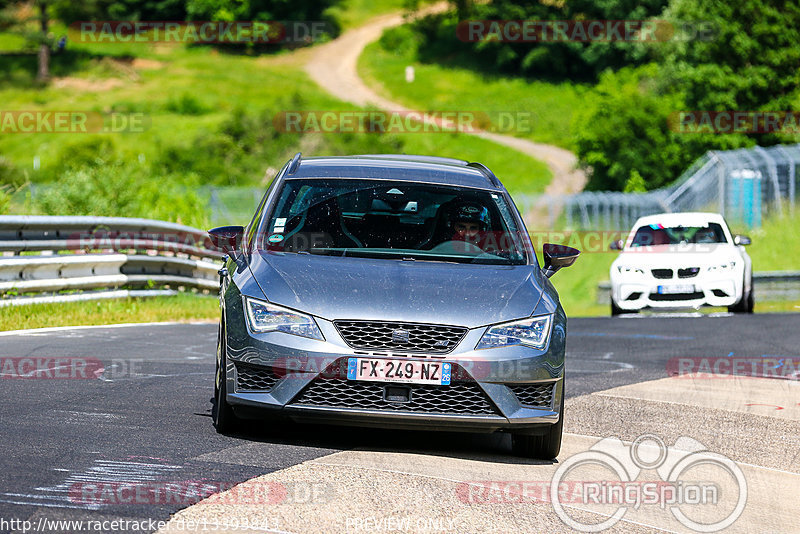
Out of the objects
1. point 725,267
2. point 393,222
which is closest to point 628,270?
point 725,267

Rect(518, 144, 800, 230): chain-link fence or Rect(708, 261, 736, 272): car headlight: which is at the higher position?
Rect(708, 261, 736, 272): car headlight

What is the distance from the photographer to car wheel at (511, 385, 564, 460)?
728cm

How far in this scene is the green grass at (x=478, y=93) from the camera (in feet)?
285

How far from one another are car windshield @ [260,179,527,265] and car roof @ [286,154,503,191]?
2.4 inches

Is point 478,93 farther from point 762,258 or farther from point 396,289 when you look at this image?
point 396,289

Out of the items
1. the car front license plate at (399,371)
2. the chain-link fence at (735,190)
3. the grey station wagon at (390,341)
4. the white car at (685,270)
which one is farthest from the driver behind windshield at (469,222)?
the chain-link fence at (735,190)

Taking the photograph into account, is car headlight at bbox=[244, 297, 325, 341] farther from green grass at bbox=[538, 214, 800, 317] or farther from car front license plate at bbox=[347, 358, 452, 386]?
green grass at bbox=[538, 214, 800, 317]

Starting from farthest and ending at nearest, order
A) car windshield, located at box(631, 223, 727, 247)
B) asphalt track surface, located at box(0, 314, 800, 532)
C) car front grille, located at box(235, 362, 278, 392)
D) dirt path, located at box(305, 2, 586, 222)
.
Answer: dirt path, located at box(305, 2, 586, 222)
car windshield, located at box(631, 223, 727, 247)
car front grille, located at box(235, 362, 278, 392)
asphalt track surface, located at box(0, 314, 800, 532)

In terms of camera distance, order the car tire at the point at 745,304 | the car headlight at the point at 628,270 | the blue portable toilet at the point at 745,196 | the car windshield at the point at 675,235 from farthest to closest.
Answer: the blue portable toilet at the point at 745,196 → the car windshield at the point at 675,235 → the car tire at the point at 745,304 → the car headlight at the point at 628,270

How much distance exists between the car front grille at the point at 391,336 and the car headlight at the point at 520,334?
0.25 meters

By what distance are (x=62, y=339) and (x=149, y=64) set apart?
310 ft

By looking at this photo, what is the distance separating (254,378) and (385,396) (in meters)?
0.72

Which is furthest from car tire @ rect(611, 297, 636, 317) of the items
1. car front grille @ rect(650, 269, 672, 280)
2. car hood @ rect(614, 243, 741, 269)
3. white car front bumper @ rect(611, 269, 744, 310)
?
car front grille @ rect(650, 269, 672, 280)

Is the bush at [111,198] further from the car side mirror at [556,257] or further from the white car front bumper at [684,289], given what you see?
the car side mirror at [556,257]
